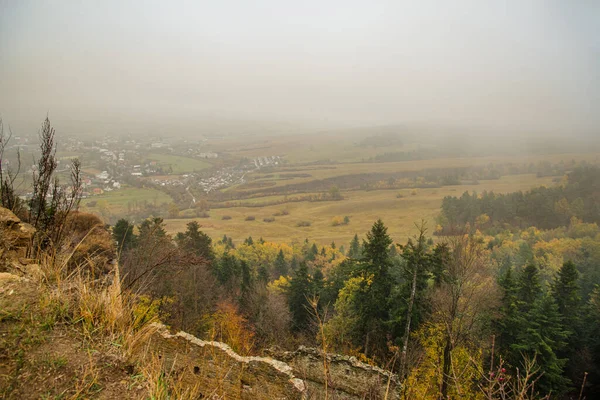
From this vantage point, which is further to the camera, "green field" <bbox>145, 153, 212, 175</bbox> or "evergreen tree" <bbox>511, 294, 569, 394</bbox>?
"green field" <bbox>145, 153, 212, 175</bbox>

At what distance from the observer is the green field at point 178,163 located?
111m

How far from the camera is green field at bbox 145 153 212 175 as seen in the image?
363 feet

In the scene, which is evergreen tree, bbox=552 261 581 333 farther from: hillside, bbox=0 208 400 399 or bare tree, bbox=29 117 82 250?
bare tree, bbox=29 117 82 250

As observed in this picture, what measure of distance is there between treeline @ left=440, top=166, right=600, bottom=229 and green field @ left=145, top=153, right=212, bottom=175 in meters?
87.4

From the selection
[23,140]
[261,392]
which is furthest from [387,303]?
[23,140]

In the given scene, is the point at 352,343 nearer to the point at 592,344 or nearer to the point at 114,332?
the point at 592,344

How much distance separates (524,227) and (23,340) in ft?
262

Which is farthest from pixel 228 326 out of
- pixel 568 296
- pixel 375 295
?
pixel 568 296

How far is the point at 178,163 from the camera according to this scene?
118 m

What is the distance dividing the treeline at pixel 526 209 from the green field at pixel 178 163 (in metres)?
87.4

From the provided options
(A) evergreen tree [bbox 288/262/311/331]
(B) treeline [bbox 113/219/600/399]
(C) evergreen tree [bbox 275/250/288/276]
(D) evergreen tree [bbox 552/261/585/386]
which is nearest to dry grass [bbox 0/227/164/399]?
(B) treeline [bbox 113/219/600/399]

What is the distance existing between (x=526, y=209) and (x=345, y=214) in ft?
145

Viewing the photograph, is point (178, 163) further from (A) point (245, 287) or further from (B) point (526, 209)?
(B) point (526, 209)

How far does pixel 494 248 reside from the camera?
170ft
